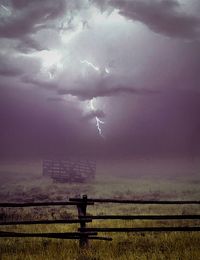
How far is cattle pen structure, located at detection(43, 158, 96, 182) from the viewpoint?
43375 millimetres

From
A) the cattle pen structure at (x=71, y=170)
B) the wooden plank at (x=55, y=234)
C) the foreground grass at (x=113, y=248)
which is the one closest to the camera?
the foreground grass at (x=113, y=248)

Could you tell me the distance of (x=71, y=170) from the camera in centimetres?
Answer: 4331

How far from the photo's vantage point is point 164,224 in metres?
13.9

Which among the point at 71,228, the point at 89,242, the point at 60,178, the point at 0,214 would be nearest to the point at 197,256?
the point at 89,242

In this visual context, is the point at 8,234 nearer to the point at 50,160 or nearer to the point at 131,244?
the point at 131,244

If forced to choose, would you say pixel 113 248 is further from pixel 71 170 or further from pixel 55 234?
pixel 71 170

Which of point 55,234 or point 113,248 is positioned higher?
point 55,234

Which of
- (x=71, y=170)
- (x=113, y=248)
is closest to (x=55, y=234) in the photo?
(x=113, y=248)

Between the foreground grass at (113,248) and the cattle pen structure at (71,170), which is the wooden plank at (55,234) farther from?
the cattle pen structure at (71,170)

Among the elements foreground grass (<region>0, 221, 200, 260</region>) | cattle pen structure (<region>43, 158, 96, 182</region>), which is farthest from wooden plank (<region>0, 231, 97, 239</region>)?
cattle pen structure (<region>43, 158, 96, 182</region>)

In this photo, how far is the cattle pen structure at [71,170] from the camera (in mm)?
43375

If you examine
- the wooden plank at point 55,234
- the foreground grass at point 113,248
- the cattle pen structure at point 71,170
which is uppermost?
the cattle pen structure at point 71,170

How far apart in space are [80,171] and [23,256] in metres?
36.1

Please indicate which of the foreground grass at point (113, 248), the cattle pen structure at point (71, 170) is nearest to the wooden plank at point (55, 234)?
the foreground grass at point (113, 248)
